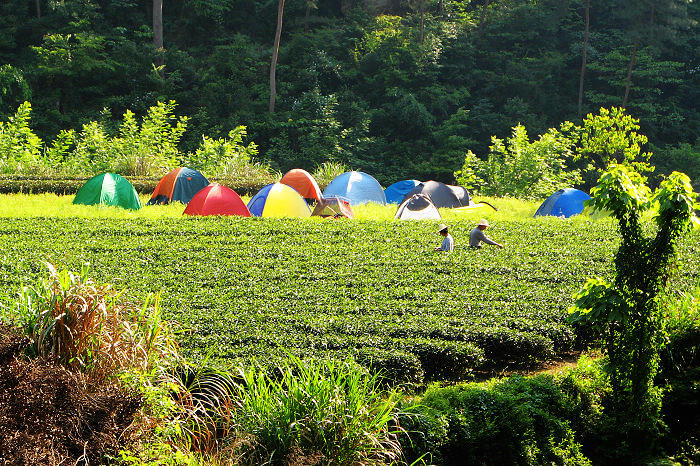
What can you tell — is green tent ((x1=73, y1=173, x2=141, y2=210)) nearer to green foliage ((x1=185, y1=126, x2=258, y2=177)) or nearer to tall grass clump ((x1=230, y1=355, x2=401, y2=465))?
green foliage ((x1=185, y1=126, x2=258, y2=177))

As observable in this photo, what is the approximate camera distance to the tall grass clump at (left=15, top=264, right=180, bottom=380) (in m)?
4.89

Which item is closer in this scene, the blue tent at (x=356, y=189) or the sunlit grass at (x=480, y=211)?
the sunlit grass at (x=480, y=211)

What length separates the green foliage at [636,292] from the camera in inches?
208

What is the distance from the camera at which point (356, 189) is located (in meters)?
19.3

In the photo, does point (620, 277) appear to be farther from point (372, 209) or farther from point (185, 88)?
point (185, 88)

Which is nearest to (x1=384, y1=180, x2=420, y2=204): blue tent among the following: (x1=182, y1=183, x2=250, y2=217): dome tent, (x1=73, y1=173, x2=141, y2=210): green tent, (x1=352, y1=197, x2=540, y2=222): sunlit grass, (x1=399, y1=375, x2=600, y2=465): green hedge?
(x1=352, y1=197, x2=540, y2=222): sunlit grass

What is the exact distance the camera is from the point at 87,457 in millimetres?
4285

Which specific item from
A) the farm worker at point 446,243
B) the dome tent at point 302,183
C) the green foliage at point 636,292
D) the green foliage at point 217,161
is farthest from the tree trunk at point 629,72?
the green foliage at point 636,292

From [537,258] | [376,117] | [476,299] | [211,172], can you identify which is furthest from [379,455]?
[376,117]

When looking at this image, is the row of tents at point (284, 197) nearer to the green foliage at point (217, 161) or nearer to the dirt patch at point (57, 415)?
the green foliage at point (217, 161)

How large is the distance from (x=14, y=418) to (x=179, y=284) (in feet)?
14.4

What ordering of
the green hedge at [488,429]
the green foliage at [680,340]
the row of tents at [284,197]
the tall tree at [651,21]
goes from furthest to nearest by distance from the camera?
the tall tree at [651,21] < the row of tents at [284,197] < the green foliage at [680,340] < the green hedge at [488,429]

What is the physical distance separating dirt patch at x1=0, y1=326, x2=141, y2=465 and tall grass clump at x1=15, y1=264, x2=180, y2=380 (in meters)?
0.31

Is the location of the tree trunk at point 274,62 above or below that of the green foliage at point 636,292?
above
